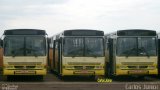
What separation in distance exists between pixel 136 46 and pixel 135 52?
1.07 ft

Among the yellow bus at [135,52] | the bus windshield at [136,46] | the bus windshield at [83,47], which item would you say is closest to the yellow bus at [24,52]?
the bus windshield at [83,47]

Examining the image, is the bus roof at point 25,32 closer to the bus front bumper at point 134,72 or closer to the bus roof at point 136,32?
the bus roof at point 136,32


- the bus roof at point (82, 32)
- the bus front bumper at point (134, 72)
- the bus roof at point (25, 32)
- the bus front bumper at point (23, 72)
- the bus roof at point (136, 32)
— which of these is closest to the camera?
the bus front bumper at point (23, 72)

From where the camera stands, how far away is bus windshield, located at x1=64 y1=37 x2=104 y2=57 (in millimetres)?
28750

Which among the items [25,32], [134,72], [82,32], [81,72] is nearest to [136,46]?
[134,72]

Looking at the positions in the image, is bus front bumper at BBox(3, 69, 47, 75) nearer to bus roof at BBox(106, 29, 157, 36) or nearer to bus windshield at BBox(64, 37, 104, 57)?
bus windshield at BBox(64, 37, 104, 57)

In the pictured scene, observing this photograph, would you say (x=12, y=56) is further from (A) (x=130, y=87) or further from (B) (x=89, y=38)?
(A) (x=130, y=87)

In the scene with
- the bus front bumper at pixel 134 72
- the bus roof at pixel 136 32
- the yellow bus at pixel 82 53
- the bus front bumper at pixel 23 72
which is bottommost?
the bus front bumper at pixel 134 72

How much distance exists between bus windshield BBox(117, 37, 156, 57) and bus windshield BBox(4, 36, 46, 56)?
162 inches

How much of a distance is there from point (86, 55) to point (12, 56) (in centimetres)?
382

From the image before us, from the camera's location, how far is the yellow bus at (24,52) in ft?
92.3

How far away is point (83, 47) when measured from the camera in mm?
28906

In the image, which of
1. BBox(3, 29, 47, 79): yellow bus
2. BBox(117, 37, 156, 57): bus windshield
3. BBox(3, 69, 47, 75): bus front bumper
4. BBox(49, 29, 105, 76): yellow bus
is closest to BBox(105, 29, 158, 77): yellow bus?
BBox(117, 37, 156, 57): bus windshield

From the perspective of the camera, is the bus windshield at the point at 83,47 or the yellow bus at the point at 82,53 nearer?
the yellow bus at the point at 82,53
